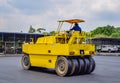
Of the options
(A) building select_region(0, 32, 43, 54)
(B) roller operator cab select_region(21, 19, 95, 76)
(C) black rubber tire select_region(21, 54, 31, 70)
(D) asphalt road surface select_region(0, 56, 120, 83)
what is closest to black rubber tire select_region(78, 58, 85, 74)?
(B) roller operator cab select_region(21, 19, 95, 76)

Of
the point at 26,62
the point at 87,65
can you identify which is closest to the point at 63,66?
the point at 87,65

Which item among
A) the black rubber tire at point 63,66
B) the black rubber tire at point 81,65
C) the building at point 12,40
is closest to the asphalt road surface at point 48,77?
the black rubber tire at point 63,66

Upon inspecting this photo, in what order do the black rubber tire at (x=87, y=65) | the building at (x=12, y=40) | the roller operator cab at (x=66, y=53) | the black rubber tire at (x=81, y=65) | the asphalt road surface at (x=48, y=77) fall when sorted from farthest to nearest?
1. the building at (x=12, y=40)
2. the black rubber tire at (x=87, y=65)
3. the black rubber tire at (x=81, y=65)
4. the roller operator cab at (x=66, y=53)
5. the asphalt road surface at (x=48, y=77)

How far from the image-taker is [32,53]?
49.1 ft

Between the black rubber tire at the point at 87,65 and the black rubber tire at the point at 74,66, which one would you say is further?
the black rubber tire at the point at 87,65

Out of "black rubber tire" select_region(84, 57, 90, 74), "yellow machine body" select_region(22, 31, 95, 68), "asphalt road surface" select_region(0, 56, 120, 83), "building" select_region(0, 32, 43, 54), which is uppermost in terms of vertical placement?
"building" select_region(0, 32, 43, 54)

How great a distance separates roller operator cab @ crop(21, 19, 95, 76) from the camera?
42.2ft

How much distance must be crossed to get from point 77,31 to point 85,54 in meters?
1.18

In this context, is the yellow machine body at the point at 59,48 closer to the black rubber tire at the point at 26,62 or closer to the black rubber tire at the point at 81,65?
the black rubber tire at the point at 81,65

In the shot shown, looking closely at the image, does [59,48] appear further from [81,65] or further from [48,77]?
[48,77]

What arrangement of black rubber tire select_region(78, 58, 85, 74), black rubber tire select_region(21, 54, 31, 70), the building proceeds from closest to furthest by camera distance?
black rubber tire select_region(78, 58, 85, 74), black rubber tire select_region(21, 54, 31, 70), the building

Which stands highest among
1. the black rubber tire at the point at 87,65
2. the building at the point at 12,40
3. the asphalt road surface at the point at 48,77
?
the building at the point at 12,40

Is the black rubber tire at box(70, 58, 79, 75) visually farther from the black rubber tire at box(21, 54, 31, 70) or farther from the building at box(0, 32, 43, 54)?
the building at box(0, 32, 43, 54)

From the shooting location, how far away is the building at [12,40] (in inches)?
1721
